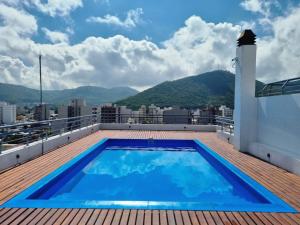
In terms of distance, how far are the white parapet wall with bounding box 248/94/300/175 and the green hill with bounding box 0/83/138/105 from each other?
222ft

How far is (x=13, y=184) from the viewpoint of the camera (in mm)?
3680

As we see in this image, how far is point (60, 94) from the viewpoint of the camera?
105625 millimetres

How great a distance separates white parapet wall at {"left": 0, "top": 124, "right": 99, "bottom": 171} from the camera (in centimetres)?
457

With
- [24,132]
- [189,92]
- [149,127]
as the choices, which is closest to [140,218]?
[24,132]

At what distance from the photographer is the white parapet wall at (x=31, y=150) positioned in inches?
180

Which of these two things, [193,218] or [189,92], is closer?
[193,218]

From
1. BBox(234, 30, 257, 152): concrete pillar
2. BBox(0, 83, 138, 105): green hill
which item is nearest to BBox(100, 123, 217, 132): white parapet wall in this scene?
BBox(234, 30, 257, 152): concrete pillar

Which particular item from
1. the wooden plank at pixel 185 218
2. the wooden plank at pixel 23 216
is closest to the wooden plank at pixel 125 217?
the wooden plank at pixel 185 218

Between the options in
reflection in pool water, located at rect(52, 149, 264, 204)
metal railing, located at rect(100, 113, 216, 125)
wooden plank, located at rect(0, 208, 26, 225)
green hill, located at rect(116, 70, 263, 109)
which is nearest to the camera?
wooden plank, located at rect(0, 208, 26, 225)

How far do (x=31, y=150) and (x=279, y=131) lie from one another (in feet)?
18.0

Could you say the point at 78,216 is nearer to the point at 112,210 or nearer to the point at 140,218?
the point at 112,210

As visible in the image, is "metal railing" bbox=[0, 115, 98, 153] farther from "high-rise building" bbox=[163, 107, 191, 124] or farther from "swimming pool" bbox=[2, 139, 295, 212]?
"high-rise building" bbox=[163, 107, 191, 124]

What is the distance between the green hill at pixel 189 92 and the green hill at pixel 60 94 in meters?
34.8

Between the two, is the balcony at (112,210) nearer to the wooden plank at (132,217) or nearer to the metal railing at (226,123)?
the wooden plank at (132,217)
